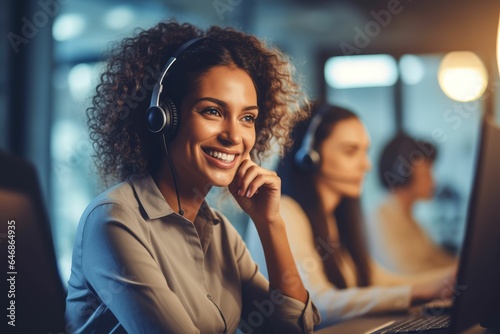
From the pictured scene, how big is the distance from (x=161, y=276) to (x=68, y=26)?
112 centimetres

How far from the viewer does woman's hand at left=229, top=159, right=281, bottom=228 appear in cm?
99

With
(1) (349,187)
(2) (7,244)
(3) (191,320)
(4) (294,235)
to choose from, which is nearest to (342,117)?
(1) (349,187)

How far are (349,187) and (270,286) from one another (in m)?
0.64

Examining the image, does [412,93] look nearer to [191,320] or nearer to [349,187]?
[349,187]

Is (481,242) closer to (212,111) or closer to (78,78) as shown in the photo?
(212,111)

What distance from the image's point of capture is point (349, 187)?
1.57m

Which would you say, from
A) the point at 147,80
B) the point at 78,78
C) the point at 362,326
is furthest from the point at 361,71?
the point at 147,80

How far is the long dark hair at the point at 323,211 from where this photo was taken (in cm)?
125

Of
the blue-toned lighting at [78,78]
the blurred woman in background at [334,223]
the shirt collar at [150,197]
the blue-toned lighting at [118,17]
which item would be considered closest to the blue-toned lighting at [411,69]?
the blurred woman in background at [334,223]

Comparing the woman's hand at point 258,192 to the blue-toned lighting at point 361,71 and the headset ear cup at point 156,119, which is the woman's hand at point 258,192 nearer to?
the headset ear cup at point 156,119

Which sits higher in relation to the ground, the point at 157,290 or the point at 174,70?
the point at 174,70

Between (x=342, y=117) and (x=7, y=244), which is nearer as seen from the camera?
(x=7, y=244)

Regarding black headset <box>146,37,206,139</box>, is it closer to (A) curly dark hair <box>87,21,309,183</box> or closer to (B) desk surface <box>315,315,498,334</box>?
(A) curly dark hair <box>87,21,309,183</box>

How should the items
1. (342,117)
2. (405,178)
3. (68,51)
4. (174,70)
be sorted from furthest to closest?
(405,178), (68,51), (342,117), (174,70)
